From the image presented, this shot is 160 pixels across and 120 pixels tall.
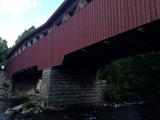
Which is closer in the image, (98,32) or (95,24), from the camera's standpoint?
(98,32)

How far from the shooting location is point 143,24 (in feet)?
26.4

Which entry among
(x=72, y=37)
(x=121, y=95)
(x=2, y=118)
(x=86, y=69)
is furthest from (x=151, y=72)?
(x=2, y=118)

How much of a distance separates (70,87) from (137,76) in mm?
16233

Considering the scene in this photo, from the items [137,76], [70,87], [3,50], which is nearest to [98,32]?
[70,87]

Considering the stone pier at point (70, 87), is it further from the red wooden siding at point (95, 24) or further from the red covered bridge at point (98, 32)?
the red wooden siding at point (95, 24)

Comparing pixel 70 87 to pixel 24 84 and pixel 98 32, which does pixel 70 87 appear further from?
pixel 24 84

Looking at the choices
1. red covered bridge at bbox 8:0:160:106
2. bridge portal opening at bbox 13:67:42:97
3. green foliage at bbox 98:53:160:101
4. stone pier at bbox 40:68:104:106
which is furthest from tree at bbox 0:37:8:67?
stone pier at bbox 40:68:104:106

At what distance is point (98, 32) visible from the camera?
10.8 meters

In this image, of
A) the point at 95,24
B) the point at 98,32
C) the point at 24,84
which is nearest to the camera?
the point at 98,32

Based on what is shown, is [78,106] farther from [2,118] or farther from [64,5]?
[64,5]

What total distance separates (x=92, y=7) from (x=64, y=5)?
462 cm

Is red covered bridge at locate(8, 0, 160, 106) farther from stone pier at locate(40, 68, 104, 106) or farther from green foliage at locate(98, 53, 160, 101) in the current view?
green foliage at locate(98, 53, 160, 101)

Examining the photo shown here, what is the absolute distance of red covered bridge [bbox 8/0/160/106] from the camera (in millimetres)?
8445

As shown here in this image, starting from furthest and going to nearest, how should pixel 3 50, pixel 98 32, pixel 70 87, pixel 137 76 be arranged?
pixel 3 50, pixel 137 76, pixel 70 87, pixel 98 32
